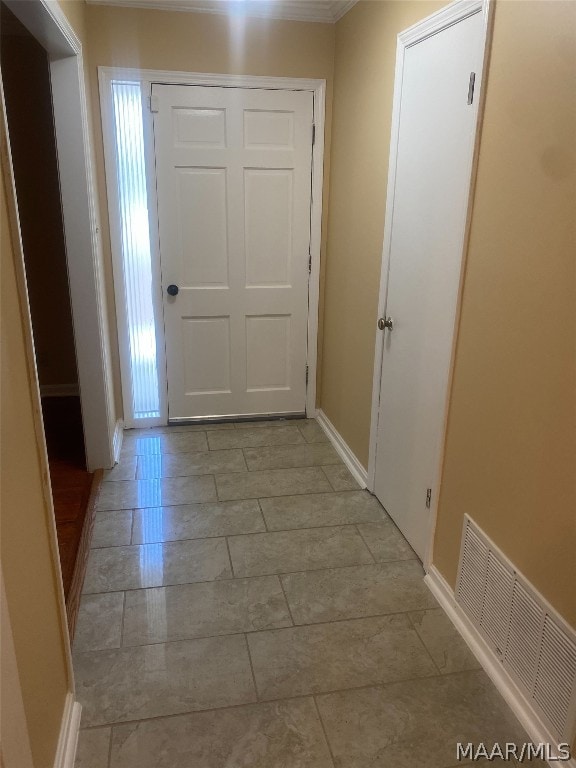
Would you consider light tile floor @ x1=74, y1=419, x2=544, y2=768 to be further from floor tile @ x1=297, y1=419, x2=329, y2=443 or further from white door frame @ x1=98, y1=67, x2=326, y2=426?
white door frame @ x1=98, y1=67, x2=326, y2=426

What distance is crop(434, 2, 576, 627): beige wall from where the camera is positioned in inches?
57.5

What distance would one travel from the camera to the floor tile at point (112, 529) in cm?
258

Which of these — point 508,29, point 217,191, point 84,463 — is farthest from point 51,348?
point 508,29

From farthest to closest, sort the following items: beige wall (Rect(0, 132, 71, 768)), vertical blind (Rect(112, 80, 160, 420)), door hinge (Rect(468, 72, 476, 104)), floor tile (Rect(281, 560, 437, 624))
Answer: vertical blind (Rect(112, 80, 160, 420))
floor tile (Rect(281, 560, 437, 624))
door hinge (Rect(468, 72, 476, 104))
beige wall (Rect(0, 132, 71, 768))

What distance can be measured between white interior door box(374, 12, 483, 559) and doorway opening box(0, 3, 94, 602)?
67.3 inches

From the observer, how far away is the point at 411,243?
240cm

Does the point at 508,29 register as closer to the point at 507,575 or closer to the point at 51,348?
the point at 507,575

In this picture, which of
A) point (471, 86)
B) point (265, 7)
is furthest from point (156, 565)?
point (265, 7)

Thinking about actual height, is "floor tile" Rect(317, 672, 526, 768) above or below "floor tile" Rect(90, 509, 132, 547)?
below

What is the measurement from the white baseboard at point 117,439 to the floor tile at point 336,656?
63.2 inches

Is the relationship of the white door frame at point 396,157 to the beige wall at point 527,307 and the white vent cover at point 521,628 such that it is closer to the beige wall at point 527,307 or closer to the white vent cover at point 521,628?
the beige wall at point 527,307

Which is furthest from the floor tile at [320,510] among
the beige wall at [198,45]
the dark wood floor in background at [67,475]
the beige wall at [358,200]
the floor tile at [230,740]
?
the beige wall at [198,45]

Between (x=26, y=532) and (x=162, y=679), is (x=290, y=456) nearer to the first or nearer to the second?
(x=162, y=679)

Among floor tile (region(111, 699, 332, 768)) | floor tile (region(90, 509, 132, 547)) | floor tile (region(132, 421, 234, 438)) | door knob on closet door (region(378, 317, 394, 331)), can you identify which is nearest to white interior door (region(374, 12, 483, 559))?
door knob on closet door (region(378, 317, 394, 331))
